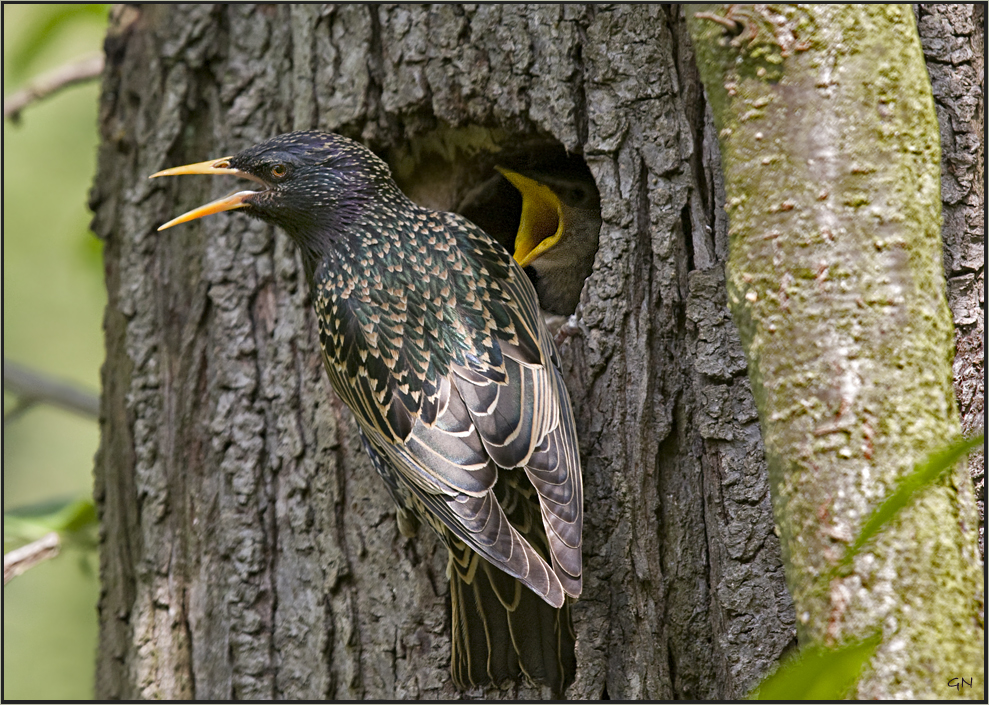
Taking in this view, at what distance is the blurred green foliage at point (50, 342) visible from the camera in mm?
5652

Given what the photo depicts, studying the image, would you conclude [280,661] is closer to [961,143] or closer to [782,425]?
[782,425]

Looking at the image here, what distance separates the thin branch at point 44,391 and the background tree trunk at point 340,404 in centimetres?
29

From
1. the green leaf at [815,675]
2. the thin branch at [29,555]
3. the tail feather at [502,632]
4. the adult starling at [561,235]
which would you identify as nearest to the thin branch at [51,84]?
the thin branch at [29,555]

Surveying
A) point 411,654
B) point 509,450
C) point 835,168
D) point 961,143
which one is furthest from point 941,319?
point 411,654

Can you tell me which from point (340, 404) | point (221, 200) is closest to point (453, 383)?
point (340, 404)

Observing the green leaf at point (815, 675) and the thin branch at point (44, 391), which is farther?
the thin branch at point (44, 391)

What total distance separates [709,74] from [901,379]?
53cm

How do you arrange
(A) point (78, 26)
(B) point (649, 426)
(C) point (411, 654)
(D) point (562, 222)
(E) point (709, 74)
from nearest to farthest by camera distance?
(E) point (709, 74) < (B) point (649, 426) < (C) point (411, 654) < (A) point (78, 26) < (D) point (562, 222)

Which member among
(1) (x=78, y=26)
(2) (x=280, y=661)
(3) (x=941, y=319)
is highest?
(1) (x=78, y=26)

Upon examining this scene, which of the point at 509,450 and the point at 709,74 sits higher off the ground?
the point at 709,74

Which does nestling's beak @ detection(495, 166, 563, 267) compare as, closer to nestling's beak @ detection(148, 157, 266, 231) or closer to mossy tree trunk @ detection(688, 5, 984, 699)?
nestling's beak @ detection(148, 157, 266, 231)

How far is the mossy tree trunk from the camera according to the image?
114 cm

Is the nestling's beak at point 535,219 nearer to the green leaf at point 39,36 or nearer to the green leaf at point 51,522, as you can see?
the green leaf at point 39,36

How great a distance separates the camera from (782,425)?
126cm
